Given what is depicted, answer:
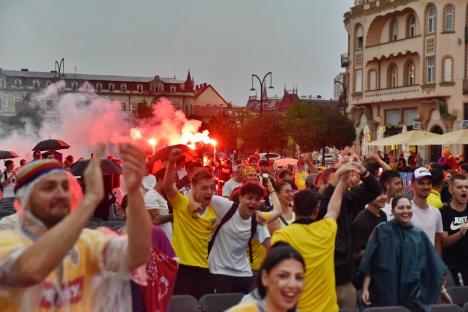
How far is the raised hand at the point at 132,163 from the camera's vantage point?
282cm

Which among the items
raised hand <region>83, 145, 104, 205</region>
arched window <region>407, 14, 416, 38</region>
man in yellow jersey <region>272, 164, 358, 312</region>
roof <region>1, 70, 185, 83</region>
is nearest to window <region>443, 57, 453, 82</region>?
arched window <region>407, 14, 416, 38</region>

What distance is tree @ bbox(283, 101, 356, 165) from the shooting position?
45.4m

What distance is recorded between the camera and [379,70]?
49062 mm

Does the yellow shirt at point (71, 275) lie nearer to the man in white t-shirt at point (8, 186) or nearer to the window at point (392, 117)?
the man in white t-shirt at point (8, 186)

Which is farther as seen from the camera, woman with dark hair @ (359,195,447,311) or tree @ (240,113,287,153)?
tree @ (240,113,287,153)

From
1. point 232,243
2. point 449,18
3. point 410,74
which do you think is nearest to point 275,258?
point 232,243

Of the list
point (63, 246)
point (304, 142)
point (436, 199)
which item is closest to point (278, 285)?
point (63, 246)

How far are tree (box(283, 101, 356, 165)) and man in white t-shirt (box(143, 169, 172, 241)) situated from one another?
3762 centimetres

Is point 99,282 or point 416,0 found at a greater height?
point 416,0

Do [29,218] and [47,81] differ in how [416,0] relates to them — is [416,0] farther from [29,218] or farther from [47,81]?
[47,81]

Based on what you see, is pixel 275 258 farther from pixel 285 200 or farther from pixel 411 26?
pixel 411 26

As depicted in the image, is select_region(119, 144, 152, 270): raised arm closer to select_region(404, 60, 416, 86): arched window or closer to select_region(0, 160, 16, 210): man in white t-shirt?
select_region(0, 160, 16, 210): man in white t-shirt

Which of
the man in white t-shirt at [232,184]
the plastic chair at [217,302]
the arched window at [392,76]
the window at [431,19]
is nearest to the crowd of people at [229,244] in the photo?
the plastic chair at [217,302]

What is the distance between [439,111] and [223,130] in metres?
28.3
